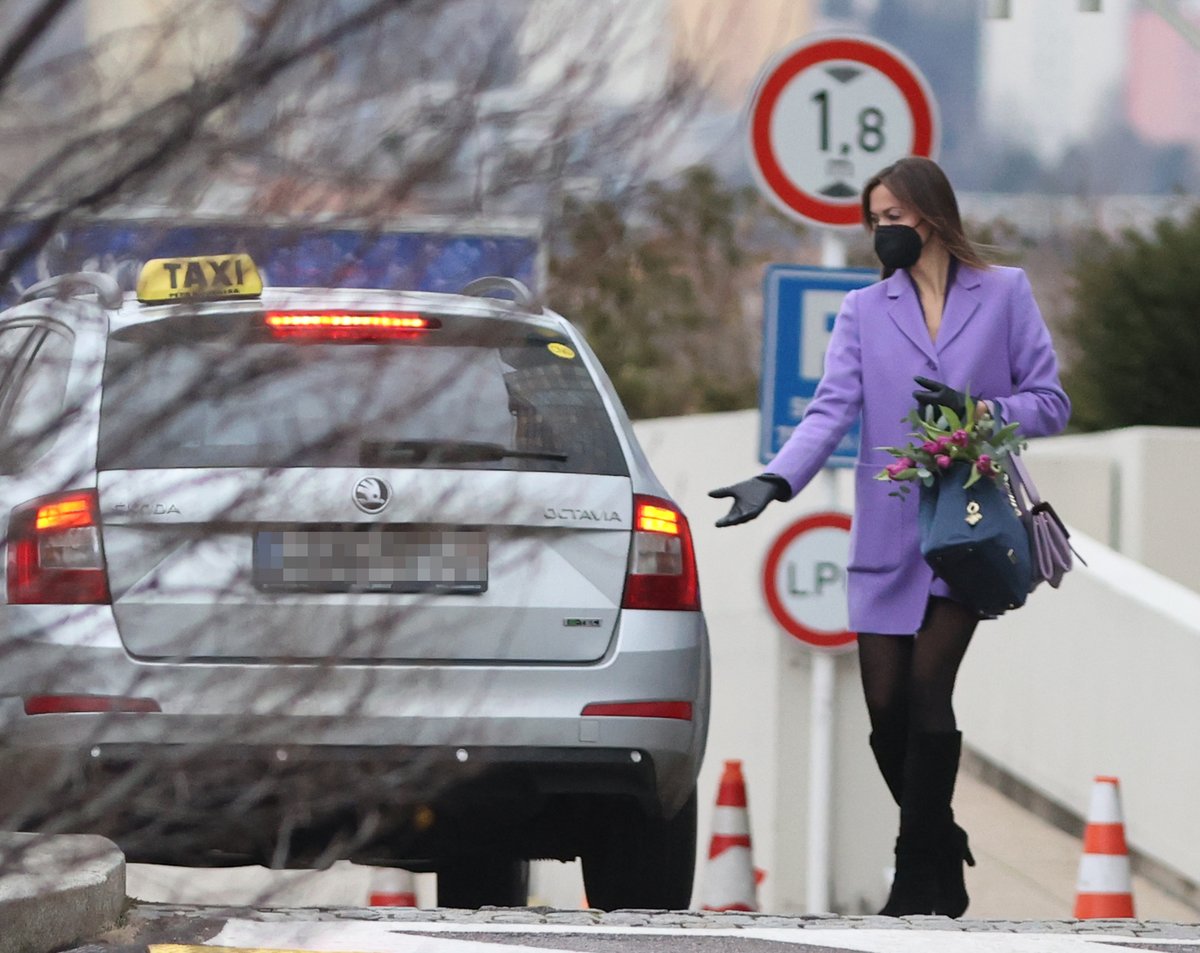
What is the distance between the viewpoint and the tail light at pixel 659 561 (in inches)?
229

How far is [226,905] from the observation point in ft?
8.85

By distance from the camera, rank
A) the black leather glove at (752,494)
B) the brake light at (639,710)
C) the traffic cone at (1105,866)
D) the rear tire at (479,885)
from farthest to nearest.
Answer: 1. the traffic cone at (1105,866)
2. the rear tire at (479,885)
3. the black leather glove at (752,494)
4. the brake light at (639,710)

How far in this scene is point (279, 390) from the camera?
93.9 inches

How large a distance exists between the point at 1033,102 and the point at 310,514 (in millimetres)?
60804

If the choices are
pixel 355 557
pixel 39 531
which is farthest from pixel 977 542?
pixel 39 531

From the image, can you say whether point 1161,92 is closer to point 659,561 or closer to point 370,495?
point 659,561

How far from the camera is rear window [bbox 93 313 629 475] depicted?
7.55 ft

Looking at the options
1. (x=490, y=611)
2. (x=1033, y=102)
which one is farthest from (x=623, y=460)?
(x=1033, y=102)

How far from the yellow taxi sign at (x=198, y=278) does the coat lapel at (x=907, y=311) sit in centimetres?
388

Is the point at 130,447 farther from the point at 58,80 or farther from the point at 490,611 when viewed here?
the point at 490,611

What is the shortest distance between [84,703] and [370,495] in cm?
36

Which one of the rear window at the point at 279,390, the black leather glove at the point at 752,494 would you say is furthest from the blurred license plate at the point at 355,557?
the black leather glove at the point at 752,494

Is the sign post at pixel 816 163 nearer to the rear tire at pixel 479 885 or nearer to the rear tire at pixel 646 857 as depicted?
the rear tire at pixel 479 885

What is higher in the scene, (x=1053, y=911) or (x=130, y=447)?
(x=130, y=447)
